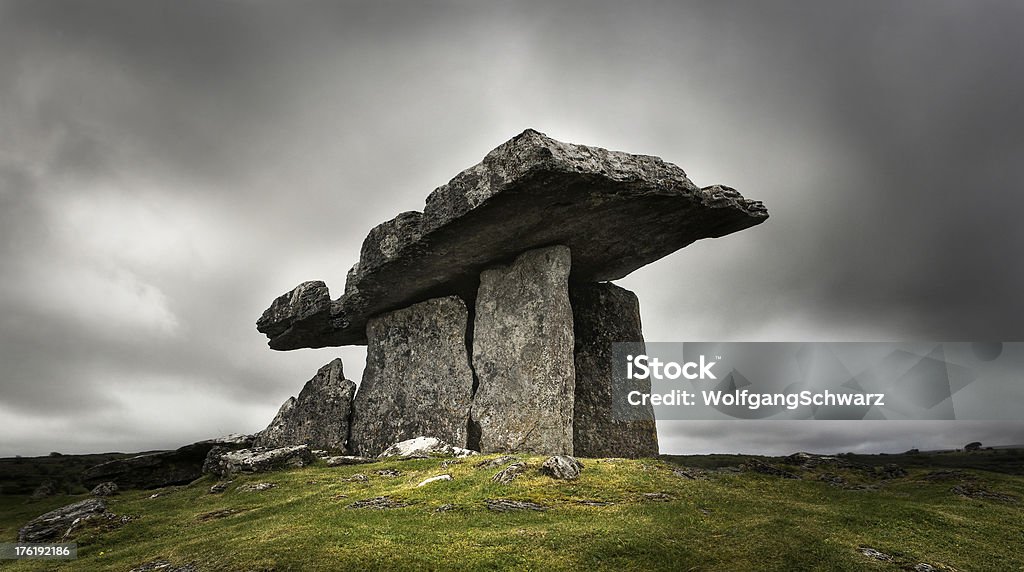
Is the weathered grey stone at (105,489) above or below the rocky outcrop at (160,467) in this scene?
below

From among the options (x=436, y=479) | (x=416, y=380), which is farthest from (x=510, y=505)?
(x=416, y=380)

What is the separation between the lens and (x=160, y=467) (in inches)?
914

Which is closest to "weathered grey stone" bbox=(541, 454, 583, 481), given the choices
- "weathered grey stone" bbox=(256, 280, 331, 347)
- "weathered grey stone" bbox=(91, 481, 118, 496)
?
"weathered grey stone" bbox=(91, 481, 118, 496)

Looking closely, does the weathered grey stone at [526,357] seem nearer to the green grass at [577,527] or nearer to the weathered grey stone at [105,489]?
the green grass at [577,527]

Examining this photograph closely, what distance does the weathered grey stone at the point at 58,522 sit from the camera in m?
14.5

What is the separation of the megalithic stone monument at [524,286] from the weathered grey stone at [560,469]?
13.4 feet

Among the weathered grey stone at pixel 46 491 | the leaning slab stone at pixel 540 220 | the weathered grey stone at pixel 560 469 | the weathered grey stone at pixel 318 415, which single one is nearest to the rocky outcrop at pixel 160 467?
the weathered grey stone at pixel 46 491

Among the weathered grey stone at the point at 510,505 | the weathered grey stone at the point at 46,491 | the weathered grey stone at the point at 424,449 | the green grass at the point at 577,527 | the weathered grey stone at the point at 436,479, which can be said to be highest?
the weathered grey stone at the point at 424,449

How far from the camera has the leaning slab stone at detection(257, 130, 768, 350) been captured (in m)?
17.5

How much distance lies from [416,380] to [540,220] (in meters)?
8.17

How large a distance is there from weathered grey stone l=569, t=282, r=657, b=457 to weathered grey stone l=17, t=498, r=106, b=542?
45.3 feet

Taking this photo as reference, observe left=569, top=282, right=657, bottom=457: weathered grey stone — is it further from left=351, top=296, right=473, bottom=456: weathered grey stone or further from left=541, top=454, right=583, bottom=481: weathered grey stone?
left=541, top=454, right=583, bottom=481: weathered grey stone

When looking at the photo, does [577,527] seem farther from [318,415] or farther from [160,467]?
[160,467]

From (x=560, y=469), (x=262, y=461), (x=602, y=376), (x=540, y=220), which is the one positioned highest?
A: (x=540, y=220)
